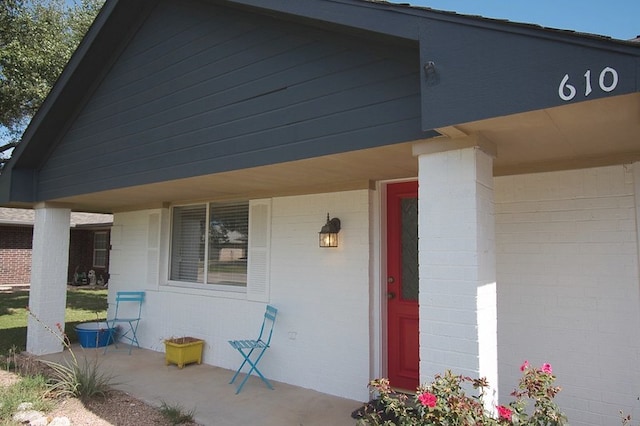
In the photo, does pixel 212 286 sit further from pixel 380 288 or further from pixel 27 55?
pixel 27 55

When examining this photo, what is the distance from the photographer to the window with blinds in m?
6.34

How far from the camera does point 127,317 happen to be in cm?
780

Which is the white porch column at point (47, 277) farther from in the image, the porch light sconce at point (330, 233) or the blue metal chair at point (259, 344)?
the porch light sconce at point (330, 233)

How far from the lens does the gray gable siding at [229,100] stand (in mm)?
3293

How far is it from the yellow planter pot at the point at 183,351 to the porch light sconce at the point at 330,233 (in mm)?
2573

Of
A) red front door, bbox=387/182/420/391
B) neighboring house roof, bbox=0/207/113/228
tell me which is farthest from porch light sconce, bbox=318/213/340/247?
neighboring house roof, bbox=0/207/113/228

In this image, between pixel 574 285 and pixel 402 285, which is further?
pixel 402 285

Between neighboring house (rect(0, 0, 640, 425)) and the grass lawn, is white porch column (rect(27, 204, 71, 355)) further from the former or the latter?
the grass lawn

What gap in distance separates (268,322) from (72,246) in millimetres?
16724

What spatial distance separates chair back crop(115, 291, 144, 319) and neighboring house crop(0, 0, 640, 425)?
0.69m

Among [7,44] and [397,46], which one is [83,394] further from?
[7,44]

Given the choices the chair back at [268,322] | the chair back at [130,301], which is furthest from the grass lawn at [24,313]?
the chair back at [268,322]

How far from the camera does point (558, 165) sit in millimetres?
3732

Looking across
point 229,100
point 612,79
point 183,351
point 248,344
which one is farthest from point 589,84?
point 183,351
